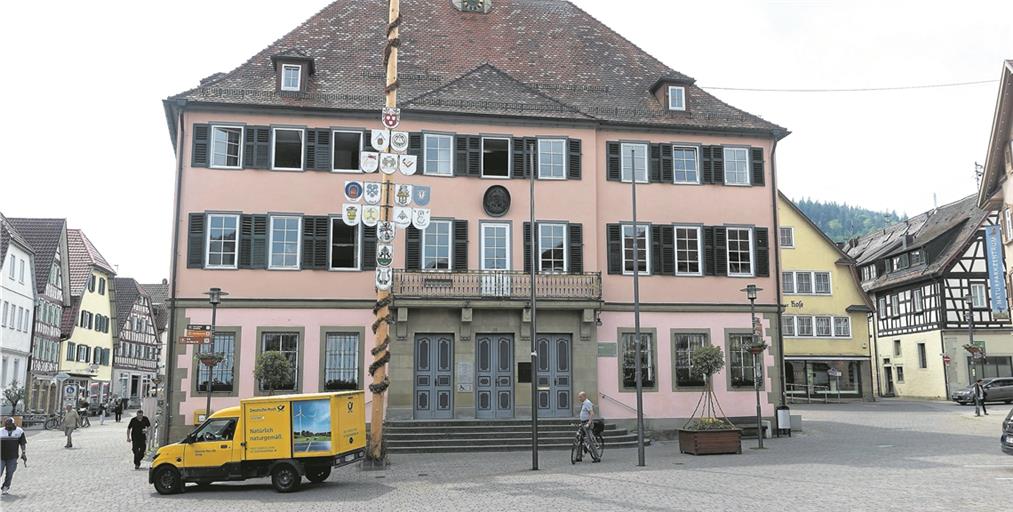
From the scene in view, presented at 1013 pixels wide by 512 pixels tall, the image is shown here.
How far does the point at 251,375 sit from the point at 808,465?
16101 millimetres

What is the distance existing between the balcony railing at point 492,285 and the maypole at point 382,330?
630 cm

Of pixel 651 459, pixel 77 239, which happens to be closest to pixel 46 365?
pixel 77 239

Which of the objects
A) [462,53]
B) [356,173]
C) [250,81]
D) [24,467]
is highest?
[462,53]

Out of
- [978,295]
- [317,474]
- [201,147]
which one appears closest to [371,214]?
[317,474]

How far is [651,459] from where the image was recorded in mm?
22078

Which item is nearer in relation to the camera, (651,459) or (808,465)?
(808,465)

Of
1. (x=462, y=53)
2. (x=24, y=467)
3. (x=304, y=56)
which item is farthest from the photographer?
(x=462, y=53)

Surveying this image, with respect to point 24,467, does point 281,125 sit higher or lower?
higher

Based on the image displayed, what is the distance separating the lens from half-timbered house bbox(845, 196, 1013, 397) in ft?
172

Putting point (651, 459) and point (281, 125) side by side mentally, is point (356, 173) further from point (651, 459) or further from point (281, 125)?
point (651, 459)

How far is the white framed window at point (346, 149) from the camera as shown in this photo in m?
28.1

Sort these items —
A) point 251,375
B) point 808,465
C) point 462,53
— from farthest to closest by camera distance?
point 462,53
point 251,375
point 808,465

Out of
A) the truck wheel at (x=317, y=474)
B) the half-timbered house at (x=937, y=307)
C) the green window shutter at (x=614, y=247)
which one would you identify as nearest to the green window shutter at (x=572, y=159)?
the green window shutter at (x=614, y=247)

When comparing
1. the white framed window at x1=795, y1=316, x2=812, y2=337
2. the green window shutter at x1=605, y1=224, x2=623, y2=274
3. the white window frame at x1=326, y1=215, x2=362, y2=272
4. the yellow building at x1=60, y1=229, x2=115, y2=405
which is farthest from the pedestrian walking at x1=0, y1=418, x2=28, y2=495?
the yellow building at x1=60, y1=229, x2=115, y2=405
